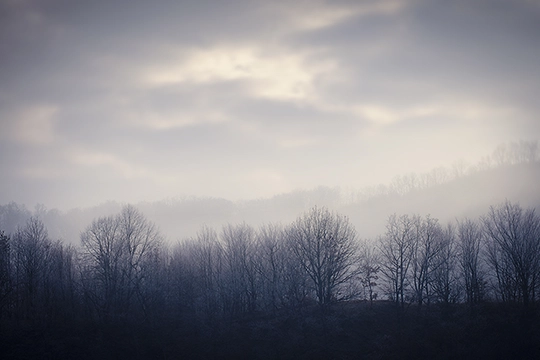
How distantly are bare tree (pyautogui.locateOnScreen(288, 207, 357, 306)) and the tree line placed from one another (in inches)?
5.8

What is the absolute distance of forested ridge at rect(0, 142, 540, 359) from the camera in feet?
127

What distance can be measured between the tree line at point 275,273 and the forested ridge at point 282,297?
0.21m

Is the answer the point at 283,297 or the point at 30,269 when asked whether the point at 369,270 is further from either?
the point at 30,269

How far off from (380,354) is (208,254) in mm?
33051

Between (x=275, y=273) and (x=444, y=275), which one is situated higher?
(x=275, y=273)

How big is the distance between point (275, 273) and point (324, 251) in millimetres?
9664

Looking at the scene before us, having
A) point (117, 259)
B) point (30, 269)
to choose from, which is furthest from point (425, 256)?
point (30, 269)

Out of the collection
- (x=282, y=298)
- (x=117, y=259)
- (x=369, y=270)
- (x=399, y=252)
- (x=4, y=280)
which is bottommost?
(x=282, y=298)

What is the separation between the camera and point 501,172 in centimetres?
14500

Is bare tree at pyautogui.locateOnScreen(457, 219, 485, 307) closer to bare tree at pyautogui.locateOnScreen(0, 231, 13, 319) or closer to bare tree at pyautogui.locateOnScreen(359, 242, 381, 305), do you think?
bare tree at pyautogui.locateOnScreen(359, 242, 381, 305)

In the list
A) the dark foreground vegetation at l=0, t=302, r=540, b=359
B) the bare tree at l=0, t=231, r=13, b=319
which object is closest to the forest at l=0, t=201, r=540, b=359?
the dark foreground vegetation at l=0, t=302, r=540, b=359

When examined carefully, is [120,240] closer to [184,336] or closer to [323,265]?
[184,336]

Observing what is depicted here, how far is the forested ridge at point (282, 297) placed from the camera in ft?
127

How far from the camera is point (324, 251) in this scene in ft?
157
